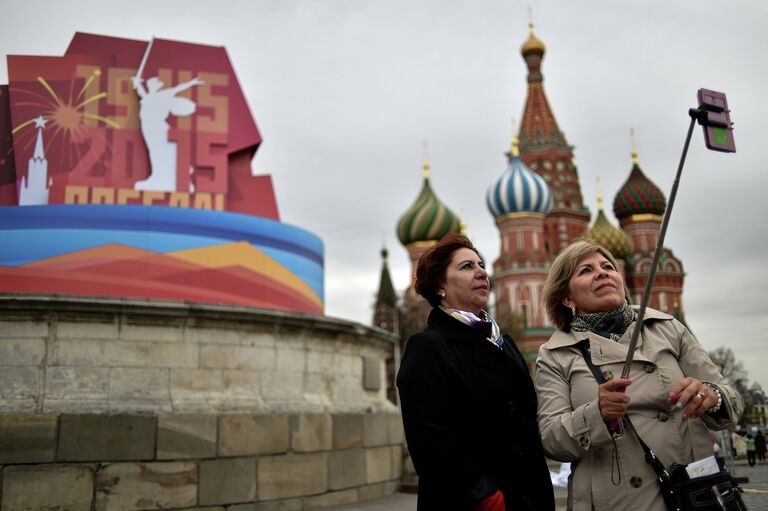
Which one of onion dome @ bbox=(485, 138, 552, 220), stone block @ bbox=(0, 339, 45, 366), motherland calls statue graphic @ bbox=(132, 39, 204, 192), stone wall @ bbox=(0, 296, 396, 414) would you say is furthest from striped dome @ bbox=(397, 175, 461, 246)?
stone block @ bbox=(0, 339, 45, 366)

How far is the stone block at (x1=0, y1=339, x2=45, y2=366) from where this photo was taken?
784cm

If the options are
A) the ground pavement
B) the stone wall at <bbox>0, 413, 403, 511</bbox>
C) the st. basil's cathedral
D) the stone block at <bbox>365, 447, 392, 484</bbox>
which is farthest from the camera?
the st. basil's cathedral

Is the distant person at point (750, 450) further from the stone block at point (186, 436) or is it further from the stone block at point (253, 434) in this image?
the stone block at point (186, 436)

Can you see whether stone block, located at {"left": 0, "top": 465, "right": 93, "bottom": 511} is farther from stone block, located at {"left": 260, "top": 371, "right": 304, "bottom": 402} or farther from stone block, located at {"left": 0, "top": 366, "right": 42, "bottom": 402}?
stone block, located at {"left": 260, "top": 371, "right": 304, "bottom": 402}

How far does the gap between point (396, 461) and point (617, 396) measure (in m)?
8.72

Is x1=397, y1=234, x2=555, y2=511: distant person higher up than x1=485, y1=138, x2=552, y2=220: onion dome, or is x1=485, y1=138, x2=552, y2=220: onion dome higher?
x1=485, y1=138, x2=552, y2=220: onion dome

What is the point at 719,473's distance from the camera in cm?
246

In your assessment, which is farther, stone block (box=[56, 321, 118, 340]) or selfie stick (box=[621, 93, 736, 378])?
stone block (box=[56, 321, 118, 340])

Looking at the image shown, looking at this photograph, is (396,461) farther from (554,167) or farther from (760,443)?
(554,167)

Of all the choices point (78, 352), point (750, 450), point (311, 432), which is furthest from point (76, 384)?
point (750, 450)

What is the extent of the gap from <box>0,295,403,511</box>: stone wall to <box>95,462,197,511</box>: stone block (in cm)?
1

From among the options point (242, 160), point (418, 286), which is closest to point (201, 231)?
point (242, 160)

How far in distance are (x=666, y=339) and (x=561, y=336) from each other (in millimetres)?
398

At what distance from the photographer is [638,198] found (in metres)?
47.2
